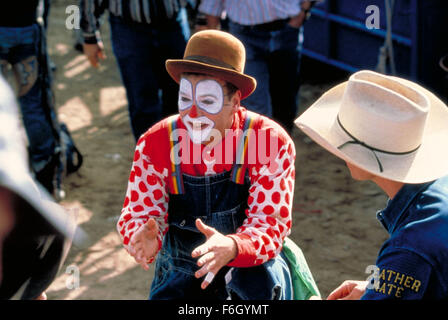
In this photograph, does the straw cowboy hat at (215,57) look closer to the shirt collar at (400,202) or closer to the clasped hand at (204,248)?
the clasped hand at (204,248)

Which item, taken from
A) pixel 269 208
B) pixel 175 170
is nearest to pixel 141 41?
pixel 175 170

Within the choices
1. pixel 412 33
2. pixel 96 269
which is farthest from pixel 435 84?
pixel 96 269

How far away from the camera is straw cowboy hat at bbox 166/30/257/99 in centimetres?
268

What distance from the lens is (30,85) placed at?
458 centimetres

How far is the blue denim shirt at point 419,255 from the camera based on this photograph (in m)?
2.06

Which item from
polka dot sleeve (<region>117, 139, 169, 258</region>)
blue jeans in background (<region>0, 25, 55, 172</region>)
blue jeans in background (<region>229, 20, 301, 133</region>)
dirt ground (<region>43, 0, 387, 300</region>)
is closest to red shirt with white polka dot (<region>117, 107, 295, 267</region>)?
polka dot sleeve (<region>117, 139, 169, 258</region>)

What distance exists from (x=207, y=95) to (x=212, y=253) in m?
0.68

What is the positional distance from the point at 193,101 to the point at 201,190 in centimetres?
36

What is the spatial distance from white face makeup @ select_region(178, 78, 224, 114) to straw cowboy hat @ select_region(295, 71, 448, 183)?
43 centimetres

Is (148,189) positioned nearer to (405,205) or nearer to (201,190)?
(201,190)

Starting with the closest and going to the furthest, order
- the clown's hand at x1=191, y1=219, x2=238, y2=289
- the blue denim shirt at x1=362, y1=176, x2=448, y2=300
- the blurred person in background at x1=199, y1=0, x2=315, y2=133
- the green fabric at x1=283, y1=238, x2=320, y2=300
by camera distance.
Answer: the blue denim shirt at x1=362, y1=176, x2=448, y2=300
the clown's hand at x1=191, y1=219, x2=238, y2=289
the green fabric at x1=283, y1=238, x2=320, y2=300
the blurred person in background at x1=199, y1=0, x2=315, y2=133

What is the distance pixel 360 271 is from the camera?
4035 millimetres

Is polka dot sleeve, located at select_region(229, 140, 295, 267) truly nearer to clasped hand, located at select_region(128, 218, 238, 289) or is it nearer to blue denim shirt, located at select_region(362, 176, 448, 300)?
clasped hand, located at select_region(128, 218, 238, 289)

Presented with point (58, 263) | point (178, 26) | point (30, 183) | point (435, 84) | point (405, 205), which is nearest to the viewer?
point (30, 183)
